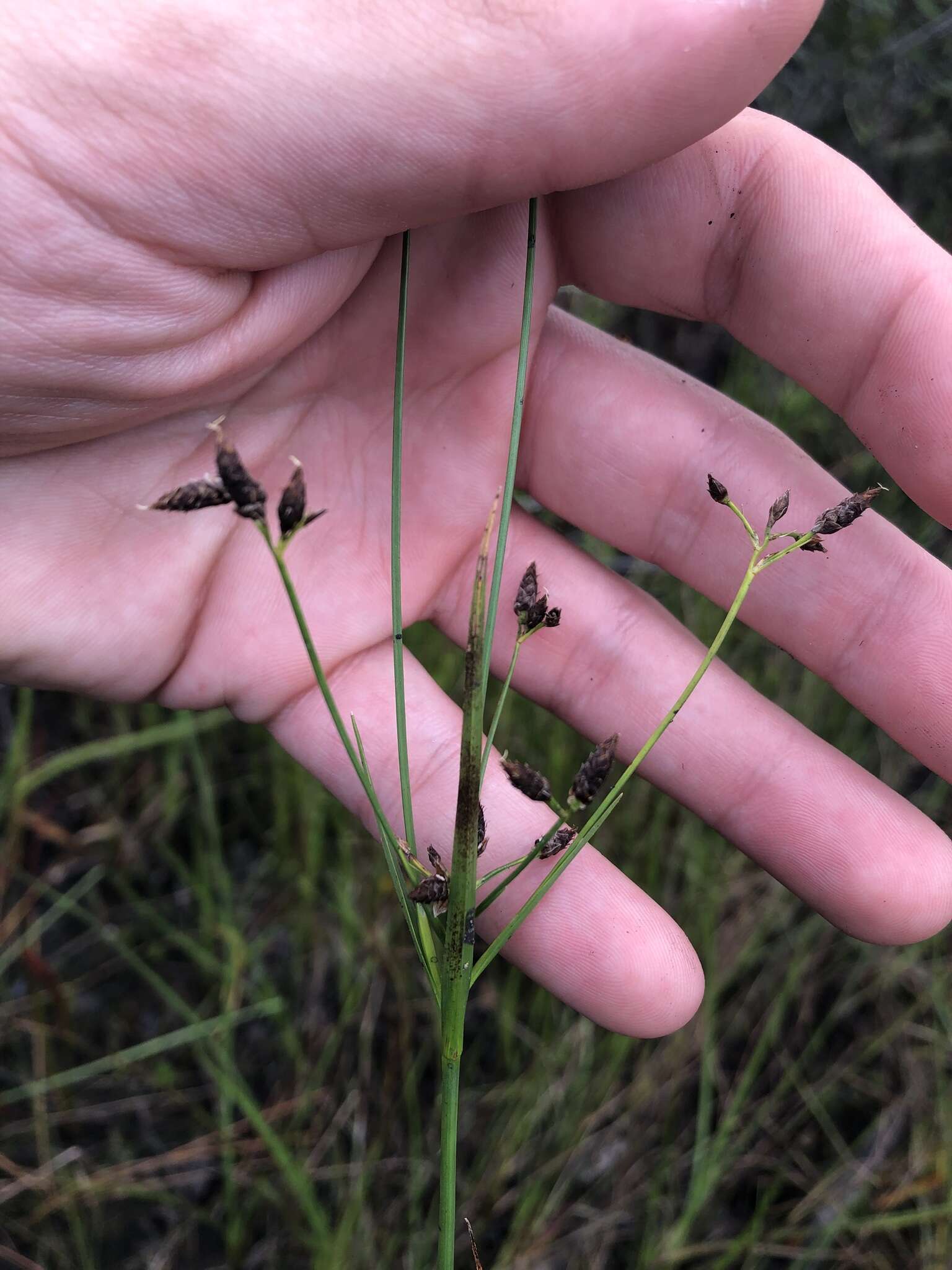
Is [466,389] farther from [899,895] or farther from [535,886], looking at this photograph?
[899,895]

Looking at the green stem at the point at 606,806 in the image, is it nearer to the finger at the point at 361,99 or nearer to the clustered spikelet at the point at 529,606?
the clustered spikelet at the point at 529,606

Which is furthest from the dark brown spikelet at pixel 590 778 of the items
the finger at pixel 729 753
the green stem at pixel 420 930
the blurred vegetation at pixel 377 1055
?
the blurred vegetation at pixel 377 1055

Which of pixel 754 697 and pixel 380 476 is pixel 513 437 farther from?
pixel 754 697

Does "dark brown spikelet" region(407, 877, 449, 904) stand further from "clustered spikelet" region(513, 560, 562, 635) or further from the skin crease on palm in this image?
the skin crease on palm

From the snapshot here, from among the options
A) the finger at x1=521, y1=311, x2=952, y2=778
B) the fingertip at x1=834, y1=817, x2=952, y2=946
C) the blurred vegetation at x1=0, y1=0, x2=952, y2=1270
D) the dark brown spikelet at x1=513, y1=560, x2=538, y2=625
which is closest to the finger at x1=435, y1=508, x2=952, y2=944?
the fingertip at x1=834, y1=817, x2=952, y2=946

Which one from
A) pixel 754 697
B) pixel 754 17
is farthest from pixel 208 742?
pixel 754 17
